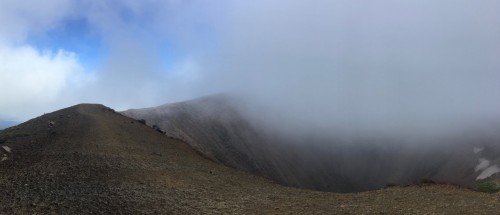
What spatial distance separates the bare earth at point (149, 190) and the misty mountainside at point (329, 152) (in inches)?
2214

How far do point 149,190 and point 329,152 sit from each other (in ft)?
404

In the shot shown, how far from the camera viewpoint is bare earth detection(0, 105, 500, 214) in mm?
19938

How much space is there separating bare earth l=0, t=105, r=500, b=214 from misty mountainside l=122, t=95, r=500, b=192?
56240 millimetres

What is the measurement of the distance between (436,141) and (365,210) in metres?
133

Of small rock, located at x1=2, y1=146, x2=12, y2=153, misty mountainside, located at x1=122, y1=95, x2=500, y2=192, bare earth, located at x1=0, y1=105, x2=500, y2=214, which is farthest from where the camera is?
misty mountainside, located at x1=122, y1=95, x2=500, y2=192

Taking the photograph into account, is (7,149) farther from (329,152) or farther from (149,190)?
(329,152)

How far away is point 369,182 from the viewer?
442ft

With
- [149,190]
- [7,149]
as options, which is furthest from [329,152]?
[149,190]

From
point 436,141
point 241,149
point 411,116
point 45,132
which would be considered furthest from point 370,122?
point 45,132

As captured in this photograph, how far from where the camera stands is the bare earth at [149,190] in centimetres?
1994

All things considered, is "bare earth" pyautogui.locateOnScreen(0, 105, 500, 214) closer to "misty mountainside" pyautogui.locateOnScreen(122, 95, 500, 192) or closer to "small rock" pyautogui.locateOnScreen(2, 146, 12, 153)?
"small rock" pyautogui.locateOnScreen(2, 146, 12, 153)

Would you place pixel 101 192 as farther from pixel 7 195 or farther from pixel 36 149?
pixel 36 149

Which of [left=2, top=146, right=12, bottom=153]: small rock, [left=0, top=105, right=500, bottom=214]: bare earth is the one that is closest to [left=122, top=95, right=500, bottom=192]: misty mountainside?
[left=2, top=146, right=12, bottom=153]: small rock

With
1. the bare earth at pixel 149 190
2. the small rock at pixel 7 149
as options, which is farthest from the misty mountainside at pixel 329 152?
the bare earth at pixel 149 190
